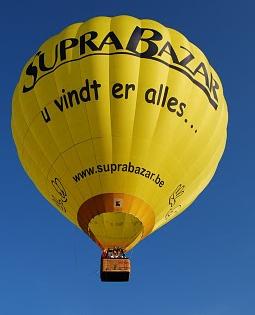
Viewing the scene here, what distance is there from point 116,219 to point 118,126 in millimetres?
2113

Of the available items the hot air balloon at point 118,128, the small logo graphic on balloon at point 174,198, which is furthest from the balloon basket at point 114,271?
the small logo graphic on balloon at point 174,198

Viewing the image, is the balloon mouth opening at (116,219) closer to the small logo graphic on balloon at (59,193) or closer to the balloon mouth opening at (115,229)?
the balloon mouth opening at (115,229)

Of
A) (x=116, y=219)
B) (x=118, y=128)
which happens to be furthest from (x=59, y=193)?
(x=118, y=128)

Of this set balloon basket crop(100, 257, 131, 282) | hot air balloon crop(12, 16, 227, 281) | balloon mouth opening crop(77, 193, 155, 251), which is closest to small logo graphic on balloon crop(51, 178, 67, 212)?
hot air balloon crop(12, 16, 227, 281)

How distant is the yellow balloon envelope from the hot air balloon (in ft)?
0.08

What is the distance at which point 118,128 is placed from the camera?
54.4 ft

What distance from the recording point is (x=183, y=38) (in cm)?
1822

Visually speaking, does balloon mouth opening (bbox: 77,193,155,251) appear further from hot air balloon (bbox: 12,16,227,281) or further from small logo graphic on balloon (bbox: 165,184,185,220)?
small logo graphic on balloon (bbox: 165,184,185,220)

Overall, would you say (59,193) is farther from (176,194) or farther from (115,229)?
(176,194)

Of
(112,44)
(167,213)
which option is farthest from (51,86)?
(167,213)

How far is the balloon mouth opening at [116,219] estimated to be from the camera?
16.5 meters

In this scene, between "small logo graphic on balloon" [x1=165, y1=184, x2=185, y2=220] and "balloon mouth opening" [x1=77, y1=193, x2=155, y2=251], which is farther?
"small logo graphic on balloon" [x1=165, y1=184, x2=185, y2=220]

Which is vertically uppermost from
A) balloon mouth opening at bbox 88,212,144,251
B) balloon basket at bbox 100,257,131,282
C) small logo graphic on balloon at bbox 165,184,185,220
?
small logo graphic on balloon at bbox 165,184,185,220

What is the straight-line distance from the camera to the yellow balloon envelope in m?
16.6
